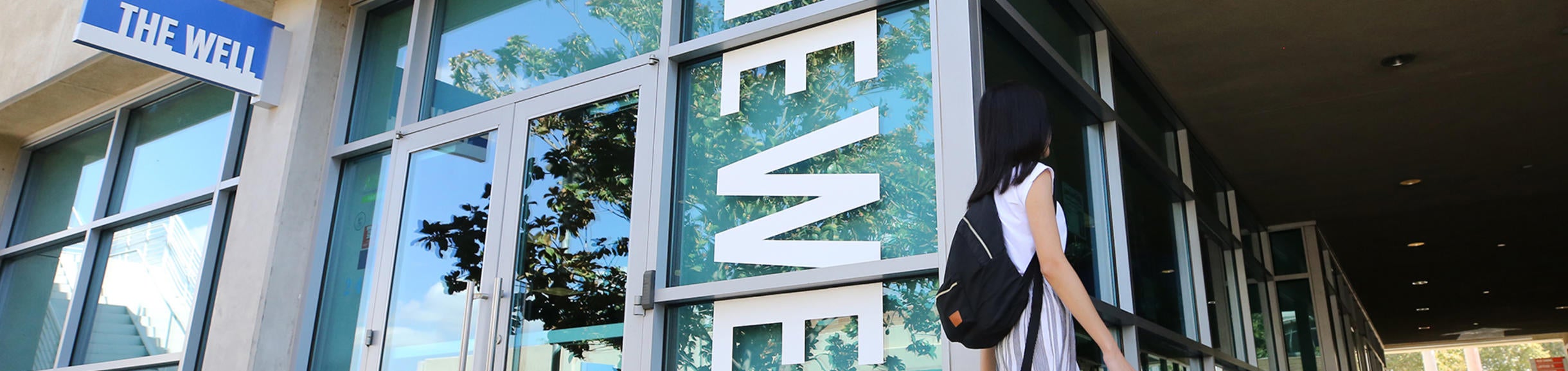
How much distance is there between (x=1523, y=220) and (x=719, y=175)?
33.5ft

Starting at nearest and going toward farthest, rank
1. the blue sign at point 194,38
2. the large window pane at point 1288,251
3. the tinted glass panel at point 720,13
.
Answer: the tinted glass panel at point 720,13, the blue sign at point 194,38, the large window pane at point 1288,251

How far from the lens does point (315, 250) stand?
538 cm

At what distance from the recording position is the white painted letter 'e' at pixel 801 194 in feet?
10.9

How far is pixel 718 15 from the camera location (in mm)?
3963

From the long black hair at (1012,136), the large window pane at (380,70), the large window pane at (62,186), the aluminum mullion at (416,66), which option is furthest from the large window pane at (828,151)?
the large window pane at (62,186)

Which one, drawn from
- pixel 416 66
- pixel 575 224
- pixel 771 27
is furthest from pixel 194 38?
pixel 771 27

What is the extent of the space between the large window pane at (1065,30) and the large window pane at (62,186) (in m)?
6.53

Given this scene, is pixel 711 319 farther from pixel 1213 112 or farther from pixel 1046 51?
pixel 1213 112

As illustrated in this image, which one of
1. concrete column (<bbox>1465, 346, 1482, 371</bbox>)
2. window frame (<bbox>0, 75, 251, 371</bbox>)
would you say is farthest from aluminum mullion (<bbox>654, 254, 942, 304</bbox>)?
concrete column (<bbox>1465, 346, 1482, 371</bbox>)

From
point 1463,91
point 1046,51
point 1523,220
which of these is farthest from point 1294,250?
point 1046,51

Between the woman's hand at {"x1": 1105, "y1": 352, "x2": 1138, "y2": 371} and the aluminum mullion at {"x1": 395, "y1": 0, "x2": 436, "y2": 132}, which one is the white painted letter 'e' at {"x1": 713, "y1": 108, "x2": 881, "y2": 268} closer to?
the woman's hand at {"x1": 1105, "y1": 352, "x2": 1138, "y2": 371}

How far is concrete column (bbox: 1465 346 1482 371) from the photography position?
4022 cm

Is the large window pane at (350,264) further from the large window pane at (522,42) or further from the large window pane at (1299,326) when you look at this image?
the large window pane at (1299,326)

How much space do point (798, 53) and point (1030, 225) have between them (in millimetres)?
1533
